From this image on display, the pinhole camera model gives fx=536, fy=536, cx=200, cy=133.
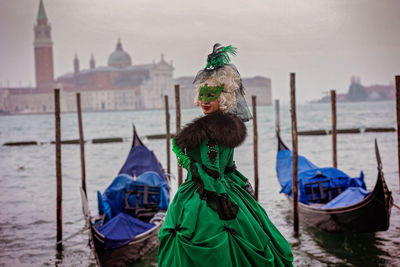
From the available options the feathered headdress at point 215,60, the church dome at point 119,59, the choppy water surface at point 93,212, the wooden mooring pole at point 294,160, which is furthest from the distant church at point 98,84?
the feathered headdress at point 215,60

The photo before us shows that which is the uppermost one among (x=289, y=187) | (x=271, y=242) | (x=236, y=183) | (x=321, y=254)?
(x=236, y=183)

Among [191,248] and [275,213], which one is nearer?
[191,248]

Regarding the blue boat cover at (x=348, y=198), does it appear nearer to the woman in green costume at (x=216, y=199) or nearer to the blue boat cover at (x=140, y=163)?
the blue boat cover at (x=140, y=163)

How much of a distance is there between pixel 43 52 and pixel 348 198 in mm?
75353

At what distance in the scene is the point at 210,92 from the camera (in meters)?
1.75

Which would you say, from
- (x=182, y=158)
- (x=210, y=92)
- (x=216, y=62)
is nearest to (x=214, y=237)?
(x=182, y=158)

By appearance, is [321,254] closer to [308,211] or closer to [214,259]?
[308,211]

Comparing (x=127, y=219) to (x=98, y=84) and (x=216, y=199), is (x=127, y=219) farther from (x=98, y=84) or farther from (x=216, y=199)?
(x=98, y=84)

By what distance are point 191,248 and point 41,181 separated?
27.6 ft

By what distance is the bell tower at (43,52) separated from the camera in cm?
7281

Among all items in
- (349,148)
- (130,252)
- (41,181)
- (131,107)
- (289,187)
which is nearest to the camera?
(130,252)

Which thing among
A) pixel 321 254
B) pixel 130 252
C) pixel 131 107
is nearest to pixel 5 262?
pixel 130 252

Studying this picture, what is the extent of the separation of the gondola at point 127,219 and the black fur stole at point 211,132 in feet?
5.89

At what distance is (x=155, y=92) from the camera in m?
76.3
